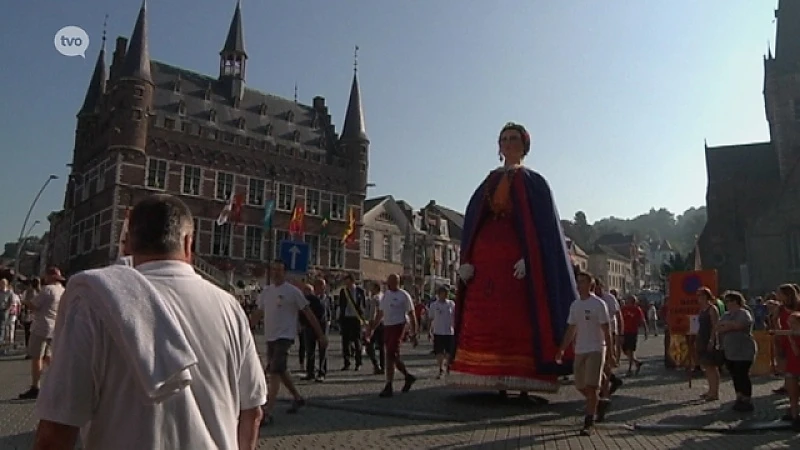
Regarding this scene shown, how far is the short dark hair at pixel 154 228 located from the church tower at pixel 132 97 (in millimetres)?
40544

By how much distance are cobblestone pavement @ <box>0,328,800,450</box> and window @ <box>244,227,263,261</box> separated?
107 feet

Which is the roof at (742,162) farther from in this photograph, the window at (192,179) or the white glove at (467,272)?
the white glove at (467,272)

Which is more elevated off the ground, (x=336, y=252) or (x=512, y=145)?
(x=336, y=252)

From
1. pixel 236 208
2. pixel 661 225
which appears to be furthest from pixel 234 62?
pixel 661 225

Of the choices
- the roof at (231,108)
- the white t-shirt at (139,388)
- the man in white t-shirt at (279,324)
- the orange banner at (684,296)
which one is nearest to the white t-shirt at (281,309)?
the man in white t-shirt at (279,324)

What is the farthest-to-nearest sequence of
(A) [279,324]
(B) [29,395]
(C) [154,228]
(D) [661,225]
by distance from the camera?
(D) [661,225] → (B) [29,395] → (A) [279,324] → (C) [154,228]

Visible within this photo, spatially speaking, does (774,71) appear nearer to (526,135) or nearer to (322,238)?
(322,238)

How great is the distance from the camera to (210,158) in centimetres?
4409

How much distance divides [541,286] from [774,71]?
5727 cm

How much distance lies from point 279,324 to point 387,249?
4931 cm

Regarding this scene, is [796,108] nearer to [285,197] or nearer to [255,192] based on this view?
[285,197]

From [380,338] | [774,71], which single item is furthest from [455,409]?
[774,71]

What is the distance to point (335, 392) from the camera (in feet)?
36.7

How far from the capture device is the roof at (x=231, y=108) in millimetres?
44594
